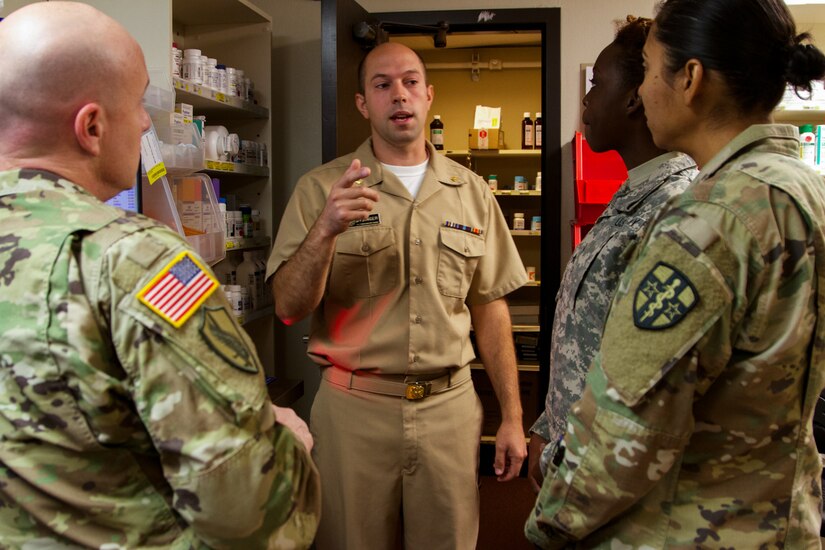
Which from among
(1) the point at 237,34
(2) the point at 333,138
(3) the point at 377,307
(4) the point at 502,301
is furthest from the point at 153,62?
(4) the point at 502,301

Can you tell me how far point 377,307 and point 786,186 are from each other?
1.31m

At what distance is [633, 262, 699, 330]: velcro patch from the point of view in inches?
37.6

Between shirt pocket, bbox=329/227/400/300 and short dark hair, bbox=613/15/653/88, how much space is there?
836 millimetres

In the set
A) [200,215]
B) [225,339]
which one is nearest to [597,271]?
[225,339]

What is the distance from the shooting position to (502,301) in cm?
232

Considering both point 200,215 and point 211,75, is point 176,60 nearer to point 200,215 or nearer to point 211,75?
point 211,75

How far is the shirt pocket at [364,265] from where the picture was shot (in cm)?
211

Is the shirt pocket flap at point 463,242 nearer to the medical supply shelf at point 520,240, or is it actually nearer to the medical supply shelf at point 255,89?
the medical supply shelf at point 255,89

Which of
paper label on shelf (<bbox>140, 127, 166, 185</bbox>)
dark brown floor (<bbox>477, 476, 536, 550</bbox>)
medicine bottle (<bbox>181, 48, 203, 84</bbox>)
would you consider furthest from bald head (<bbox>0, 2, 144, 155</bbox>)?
dark brown floor (<bbox>477, 476, 536, 550</bbox>)

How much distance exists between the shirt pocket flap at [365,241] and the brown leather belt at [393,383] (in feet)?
1.22

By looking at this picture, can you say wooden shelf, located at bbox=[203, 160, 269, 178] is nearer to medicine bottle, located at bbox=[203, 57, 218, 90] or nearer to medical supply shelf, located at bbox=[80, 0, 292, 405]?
medical supply shelf, located at bbox=[80, 0, 292, 405]

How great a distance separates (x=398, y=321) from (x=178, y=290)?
122 cm

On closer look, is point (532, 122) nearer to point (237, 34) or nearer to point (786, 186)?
point (237, 34)

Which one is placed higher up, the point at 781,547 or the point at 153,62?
the point at 153,62
